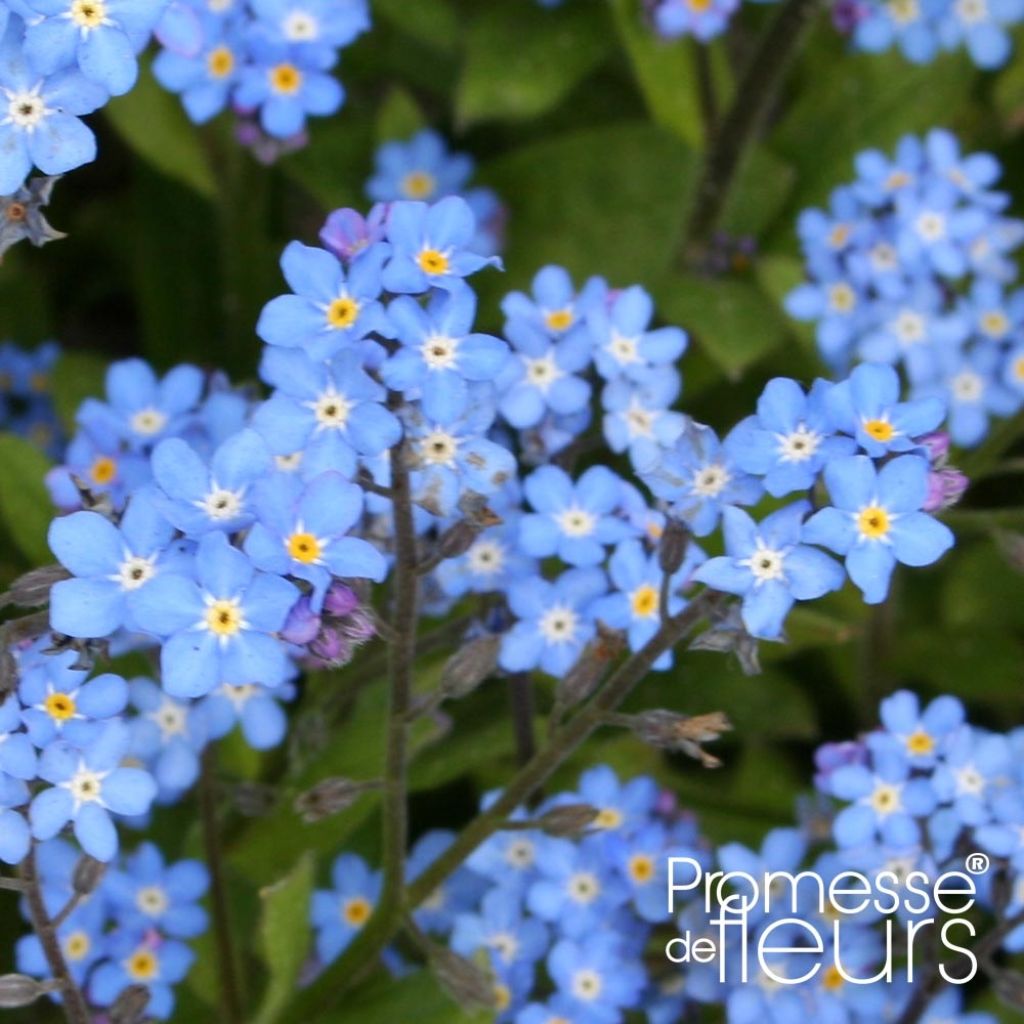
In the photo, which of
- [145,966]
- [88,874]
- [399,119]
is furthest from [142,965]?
[399,119]

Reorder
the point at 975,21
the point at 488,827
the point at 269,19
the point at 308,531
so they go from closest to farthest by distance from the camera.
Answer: the point at 308,531 < the point at 488,827 < the point at 269,19 < the point at 975,21

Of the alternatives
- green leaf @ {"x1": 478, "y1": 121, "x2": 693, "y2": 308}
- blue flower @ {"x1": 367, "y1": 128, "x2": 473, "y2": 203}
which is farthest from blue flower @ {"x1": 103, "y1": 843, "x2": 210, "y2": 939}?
Answer: blue flower @ {"x1": 367, "y1": 128, "x2": 473, "y2": 203}

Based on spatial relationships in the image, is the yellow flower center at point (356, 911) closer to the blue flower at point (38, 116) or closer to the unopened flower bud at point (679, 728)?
the unopened flower bud at point (679, 728)

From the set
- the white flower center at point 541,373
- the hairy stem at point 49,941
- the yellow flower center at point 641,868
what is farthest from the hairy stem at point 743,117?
the hairy stem at point 49,941

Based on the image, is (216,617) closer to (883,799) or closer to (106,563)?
(106,563)

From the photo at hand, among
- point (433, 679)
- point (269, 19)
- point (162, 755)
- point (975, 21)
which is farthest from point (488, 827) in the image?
point (975, 21)

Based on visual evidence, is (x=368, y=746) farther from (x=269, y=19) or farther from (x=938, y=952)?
(x=269, y=19)

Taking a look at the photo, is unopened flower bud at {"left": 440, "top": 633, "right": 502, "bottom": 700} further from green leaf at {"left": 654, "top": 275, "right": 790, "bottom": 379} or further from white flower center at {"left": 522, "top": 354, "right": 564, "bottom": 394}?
green leaf at {"left": 654, "top": 275, "right": 790, "bottom": 379}
